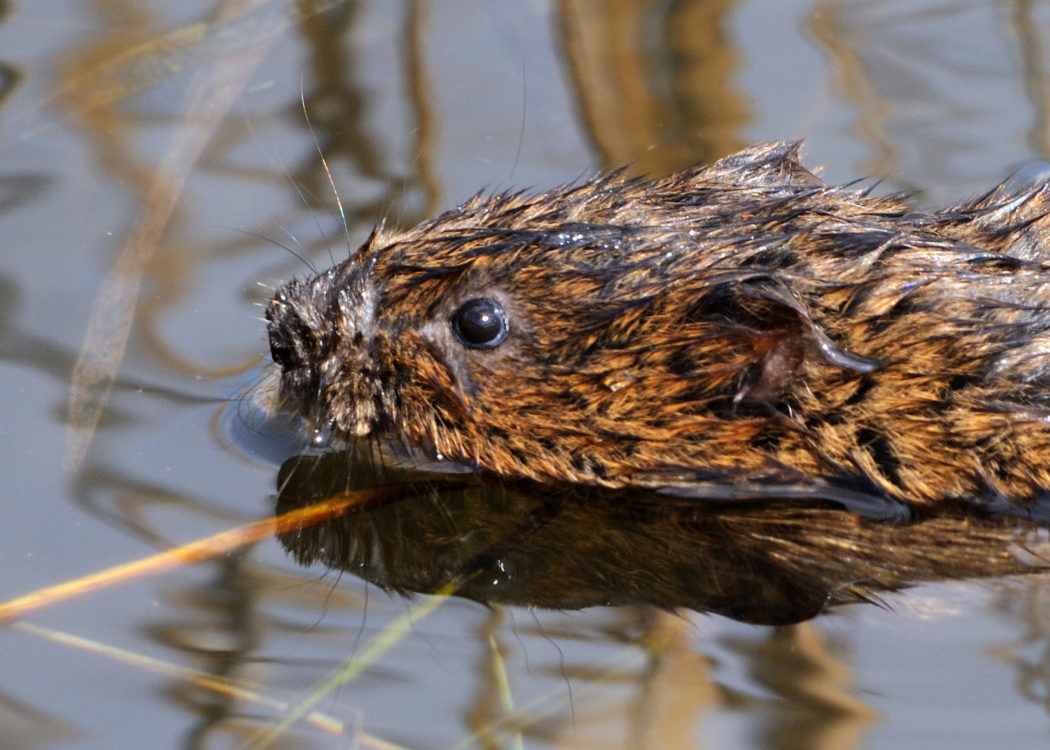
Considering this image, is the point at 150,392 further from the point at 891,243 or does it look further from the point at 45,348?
the point at 891,243

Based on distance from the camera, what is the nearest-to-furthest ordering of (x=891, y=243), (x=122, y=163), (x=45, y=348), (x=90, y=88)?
1. (x=891, y=243)
2. (x=45, y=348)
3. (x=122, y=163)
4. (x=90, y=88)

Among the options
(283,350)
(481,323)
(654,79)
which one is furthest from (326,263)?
(654,79)

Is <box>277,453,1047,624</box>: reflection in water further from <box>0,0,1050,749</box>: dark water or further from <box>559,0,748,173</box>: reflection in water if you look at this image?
<box>559,0,748,173</box>: reflection in water

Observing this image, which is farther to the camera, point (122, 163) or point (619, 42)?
point (619, 42)

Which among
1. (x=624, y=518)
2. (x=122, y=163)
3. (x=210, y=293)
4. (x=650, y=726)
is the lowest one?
(x=650, y=726)

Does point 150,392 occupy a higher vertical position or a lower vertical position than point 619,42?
lower

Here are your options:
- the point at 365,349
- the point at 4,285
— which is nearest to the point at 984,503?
the point at 365,349

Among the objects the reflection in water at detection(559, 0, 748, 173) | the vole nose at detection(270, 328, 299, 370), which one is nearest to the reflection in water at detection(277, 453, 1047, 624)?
the vole nose at detection(270, 328, 299, 370)

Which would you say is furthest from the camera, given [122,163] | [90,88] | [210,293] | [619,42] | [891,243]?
[619,42]
